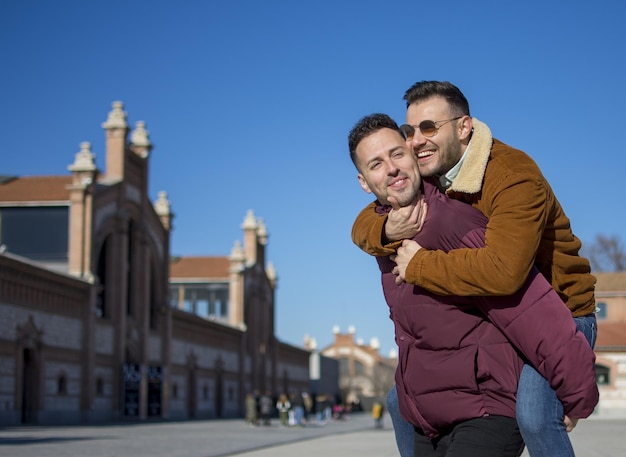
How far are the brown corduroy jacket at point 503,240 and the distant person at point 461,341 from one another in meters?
0.11

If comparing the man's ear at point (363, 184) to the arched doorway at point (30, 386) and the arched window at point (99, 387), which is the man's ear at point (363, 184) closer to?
the arched doorway at point (30, 386)

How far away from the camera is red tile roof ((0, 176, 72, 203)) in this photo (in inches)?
1878

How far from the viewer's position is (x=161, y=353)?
A: 5609 cm

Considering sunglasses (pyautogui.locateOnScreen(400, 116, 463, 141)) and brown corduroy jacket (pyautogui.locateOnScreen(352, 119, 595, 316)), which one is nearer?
brown corduroy jacket (pyautogui.locateOnScreen(352, 119, 595, 316))

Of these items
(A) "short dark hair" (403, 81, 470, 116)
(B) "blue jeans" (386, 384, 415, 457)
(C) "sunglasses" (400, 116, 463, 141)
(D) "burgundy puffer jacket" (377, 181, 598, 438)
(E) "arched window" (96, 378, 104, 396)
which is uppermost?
(E) "arched window" (96, 378, 104, 396)

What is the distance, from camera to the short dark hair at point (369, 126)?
4.18m

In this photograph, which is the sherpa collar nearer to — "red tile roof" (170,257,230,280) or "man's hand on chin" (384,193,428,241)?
"man's hand on chin" (384,193,428,241)

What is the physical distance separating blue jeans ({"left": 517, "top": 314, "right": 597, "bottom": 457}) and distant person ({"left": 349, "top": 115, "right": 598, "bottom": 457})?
46 mm

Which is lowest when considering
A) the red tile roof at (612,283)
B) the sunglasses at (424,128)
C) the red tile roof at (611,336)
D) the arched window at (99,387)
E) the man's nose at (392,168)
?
the man's nose at (392,168)

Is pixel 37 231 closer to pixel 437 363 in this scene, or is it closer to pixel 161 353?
pixel 161 353

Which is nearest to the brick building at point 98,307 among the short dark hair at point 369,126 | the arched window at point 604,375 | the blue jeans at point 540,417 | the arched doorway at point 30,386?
the arched doorway at point 30,386

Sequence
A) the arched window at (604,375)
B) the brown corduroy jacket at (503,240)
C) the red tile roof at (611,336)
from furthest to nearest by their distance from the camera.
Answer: the red tile roof at (611,336), the arched window at (604,375), the brown corduroy jacket at (503,240)

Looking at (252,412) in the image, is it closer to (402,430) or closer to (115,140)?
(115,140)

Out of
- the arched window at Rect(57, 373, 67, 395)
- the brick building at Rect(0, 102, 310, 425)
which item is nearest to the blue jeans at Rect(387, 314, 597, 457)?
the brick building at Rect(0, 102, 310, 425)
